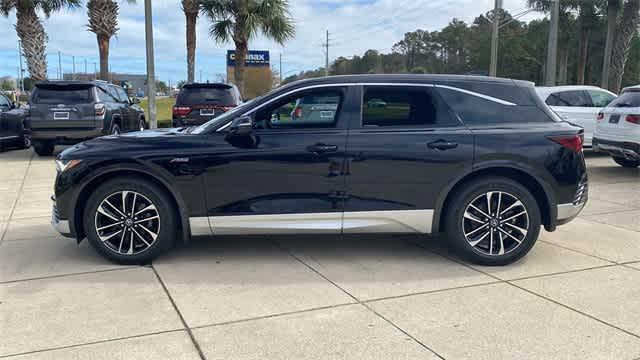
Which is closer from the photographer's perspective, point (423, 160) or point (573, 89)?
point (423, 160)

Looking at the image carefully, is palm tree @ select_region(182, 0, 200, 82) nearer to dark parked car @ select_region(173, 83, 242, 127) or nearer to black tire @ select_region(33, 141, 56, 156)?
black tire @ select_region(33, 141, 56, 156)

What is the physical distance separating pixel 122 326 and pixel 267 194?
1.68 meters

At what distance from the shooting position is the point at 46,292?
4426 mm

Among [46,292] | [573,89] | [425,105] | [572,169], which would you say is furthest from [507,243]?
[573,89]

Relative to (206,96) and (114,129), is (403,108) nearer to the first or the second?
(206,96)

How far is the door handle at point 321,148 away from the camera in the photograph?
491 centimetres

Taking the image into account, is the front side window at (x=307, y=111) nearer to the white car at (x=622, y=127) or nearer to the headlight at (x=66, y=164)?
the headlight at (x=66, y=164)

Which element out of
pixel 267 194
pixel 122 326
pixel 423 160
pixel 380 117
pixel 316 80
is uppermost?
pixel 316 80

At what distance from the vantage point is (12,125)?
14414mm

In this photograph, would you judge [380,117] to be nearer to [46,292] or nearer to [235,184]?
[235,184]

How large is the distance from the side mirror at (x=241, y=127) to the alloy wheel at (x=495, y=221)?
207 centimetres

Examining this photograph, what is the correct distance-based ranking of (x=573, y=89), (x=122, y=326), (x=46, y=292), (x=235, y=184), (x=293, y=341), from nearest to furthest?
(x=293, y=341), (x=122, y=326), (x=46, y=292), (x=235, y=184), (x=573, y=89)

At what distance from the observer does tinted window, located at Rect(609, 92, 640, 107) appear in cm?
988

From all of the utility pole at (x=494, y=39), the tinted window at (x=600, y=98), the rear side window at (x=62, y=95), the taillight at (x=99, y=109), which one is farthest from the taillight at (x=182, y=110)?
the utility pole at (x=494, y=39)
